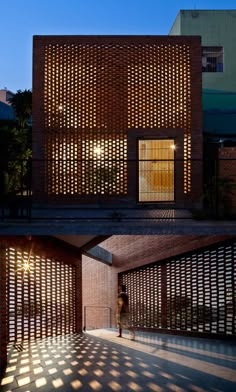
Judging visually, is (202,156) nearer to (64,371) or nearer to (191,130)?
(191,130)

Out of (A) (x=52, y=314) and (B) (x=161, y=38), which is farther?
(B) (x=161, y=38)

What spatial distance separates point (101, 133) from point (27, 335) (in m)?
5.70

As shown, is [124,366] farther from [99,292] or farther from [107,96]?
[99,292]

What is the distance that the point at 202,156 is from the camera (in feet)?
43.7

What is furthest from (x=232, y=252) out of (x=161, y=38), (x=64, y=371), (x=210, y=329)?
(x=161, y=38)

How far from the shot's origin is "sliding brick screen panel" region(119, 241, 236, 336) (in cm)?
1070

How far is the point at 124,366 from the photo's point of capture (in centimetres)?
805

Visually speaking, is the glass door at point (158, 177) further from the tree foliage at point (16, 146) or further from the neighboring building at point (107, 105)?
the tree foliage at point (16, 146)

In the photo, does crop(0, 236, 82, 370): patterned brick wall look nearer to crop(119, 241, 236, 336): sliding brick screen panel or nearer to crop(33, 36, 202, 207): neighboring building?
crop(33, 36, 202, 207): neighboring building

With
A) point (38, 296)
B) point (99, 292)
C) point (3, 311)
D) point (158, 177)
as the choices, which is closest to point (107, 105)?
point (158, 177)

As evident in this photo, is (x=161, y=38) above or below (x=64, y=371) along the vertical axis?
above

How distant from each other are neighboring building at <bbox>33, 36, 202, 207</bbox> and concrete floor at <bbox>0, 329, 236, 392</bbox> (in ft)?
14.6

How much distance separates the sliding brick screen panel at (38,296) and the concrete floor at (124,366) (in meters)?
0.82

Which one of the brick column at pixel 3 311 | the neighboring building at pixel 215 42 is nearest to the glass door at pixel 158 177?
the neighboring building at pixel 215 42
